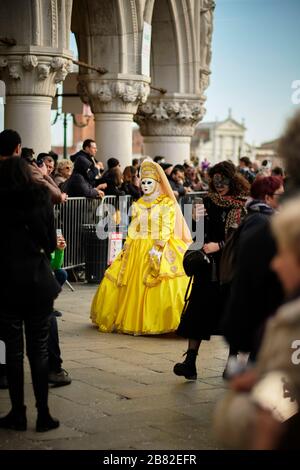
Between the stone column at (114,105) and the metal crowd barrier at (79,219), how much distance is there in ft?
10.6

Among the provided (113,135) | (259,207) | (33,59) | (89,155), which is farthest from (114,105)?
(259,207)

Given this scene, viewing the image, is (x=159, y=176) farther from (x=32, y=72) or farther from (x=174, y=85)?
(x=174, y=85)

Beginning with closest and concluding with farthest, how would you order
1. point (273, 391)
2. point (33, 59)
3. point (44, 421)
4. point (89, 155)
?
1. point (273, 391)
2. point (44, 421)
3. point (89, 155)
4. point (33, 59)

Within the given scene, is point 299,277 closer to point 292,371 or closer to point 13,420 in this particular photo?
point 292,371

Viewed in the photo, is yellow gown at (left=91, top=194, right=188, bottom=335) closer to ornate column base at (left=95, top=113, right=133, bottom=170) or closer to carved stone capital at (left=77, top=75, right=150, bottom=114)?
carved stone capital at (left=77, top=75, right=150, bottom=114)

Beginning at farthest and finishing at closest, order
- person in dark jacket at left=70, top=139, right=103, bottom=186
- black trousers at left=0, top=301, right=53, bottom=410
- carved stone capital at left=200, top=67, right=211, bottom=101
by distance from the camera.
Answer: carved stone capital at left=200, top=67, right=211, bottom=101, person in dark jacket at left=70, top=139, right=103, bottom=186, black trousers at left=0, top=301, right=53, bottom=410

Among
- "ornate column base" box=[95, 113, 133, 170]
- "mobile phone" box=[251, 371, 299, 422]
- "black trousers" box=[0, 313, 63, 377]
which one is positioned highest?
"ornate column base" box=[95, 113, 133, 170]

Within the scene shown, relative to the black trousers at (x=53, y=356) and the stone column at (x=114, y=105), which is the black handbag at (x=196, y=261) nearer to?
the black trousers at (x=53, y=356)

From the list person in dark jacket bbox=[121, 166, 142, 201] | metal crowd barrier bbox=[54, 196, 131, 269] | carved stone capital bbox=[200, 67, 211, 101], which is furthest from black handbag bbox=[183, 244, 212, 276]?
carved stone capital bbox=[200, 67, 211, 101]

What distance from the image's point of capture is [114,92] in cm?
1916

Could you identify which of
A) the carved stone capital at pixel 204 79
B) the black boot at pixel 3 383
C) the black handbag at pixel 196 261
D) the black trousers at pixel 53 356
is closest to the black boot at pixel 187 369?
the black handbag at pixel 196 261

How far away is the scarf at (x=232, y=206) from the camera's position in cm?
880

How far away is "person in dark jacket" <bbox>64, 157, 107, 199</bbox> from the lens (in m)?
15.3

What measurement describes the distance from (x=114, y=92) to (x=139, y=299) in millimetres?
8679
